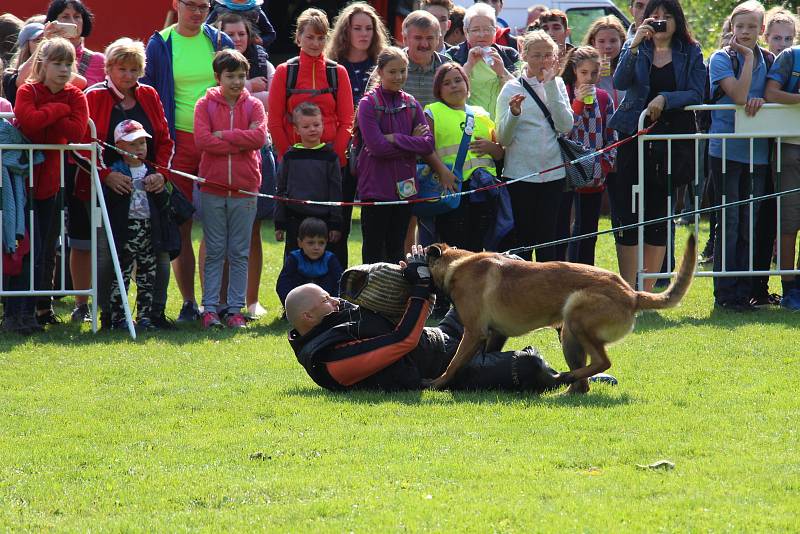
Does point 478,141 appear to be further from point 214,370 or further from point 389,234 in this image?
point 214,370

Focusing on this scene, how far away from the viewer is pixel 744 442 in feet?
19.0

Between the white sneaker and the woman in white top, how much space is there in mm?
2338

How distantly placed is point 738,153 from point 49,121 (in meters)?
5.68

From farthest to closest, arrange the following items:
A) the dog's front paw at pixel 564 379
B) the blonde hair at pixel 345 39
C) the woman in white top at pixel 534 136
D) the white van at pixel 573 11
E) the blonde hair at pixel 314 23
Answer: the white van at pixel 573 11
the blonde hair at pixel 345 39
the blonde hair at pixel 314 23
the woman in white top at pixel 534 136
the dog's front paw at pixel 564 379

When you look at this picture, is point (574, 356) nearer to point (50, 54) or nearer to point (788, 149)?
point (788, 149)

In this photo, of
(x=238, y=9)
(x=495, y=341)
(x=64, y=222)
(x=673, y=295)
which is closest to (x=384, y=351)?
(x=495, y=341)

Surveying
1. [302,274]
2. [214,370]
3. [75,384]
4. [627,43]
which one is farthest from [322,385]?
[627,43]

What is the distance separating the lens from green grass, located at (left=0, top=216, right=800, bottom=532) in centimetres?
484

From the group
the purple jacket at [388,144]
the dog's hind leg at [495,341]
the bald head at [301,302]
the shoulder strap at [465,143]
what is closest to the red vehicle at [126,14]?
the purple jacket at [388,144]

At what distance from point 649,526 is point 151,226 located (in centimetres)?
592

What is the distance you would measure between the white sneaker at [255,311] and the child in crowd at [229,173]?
35cm

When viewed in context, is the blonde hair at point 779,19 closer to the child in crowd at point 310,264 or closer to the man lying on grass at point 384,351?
the child in crowd at point 310,264

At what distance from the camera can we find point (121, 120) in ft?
31.3

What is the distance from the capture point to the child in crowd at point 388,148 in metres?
9.57
